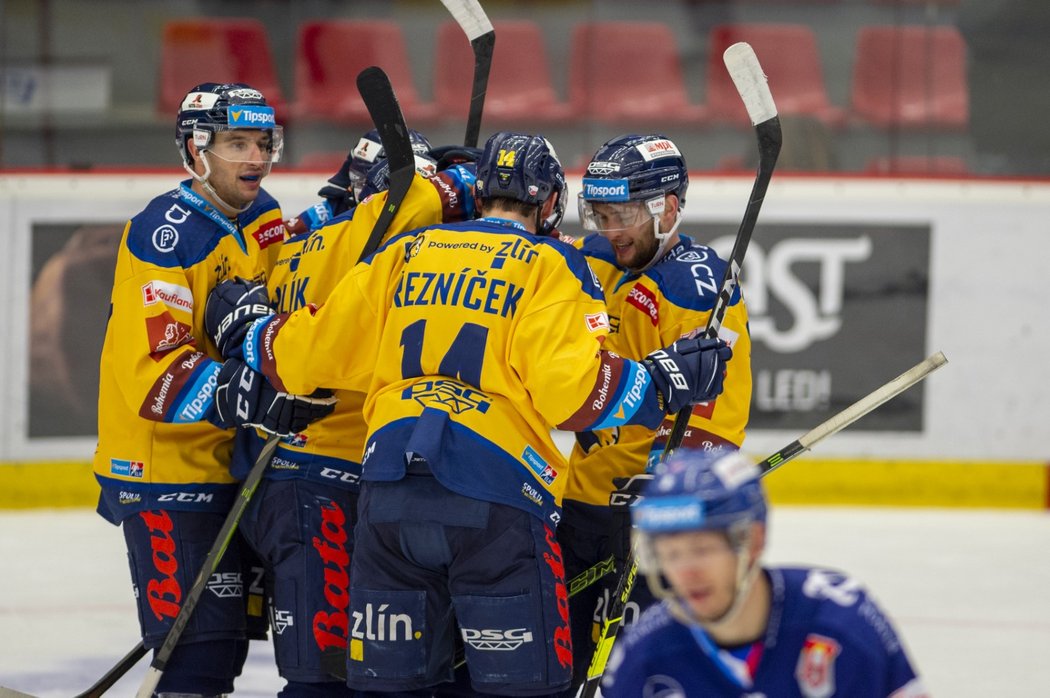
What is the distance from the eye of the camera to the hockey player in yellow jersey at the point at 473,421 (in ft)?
8.77

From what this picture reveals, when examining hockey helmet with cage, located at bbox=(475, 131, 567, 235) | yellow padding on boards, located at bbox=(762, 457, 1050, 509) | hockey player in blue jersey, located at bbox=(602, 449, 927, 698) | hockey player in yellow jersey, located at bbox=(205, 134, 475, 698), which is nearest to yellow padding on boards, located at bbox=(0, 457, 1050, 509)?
yellow padding on boards, located at bbox=(762, 457, 1050, 509)

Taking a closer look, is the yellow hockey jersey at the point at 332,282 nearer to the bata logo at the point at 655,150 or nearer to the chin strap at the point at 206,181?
the chin strap at the point at 206,181

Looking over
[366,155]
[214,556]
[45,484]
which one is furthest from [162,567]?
[45,484]

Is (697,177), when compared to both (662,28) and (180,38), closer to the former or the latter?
(662,28)

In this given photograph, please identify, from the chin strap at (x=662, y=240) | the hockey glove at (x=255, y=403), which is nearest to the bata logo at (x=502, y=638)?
the hockey glove at (x=255, y=403)

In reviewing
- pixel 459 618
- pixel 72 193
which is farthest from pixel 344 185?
pixel 72 193

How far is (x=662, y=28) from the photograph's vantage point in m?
6.48

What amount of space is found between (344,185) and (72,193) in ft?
8.04

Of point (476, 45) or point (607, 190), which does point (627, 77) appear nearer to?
point (476, 45)

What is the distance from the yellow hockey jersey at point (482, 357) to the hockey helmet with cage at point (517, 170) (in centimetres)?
8

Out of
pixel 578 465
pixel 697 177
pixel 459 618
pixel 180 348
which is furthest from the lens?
pixel 697 177

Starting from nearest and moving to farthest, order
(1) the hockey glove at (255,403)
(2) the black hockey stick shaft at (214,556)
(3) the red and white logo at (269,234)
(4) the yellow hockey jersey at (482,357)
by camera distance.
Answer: (4) the yellow hockey jersey at (482,357)
(1) the hockey glove at (255,403)
(2) the black hockey stick shaft at (214,556)
(3) the red and white logo at (269,234)

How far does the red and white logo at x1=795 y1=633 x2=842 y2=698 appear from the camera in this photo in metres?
1.84

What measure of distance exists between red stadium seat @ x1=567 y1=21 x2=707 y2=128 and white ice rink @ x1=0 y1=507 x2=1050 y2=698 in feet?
5.70
